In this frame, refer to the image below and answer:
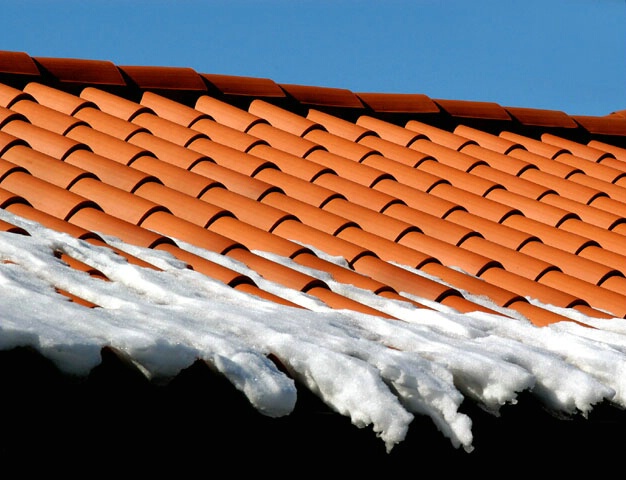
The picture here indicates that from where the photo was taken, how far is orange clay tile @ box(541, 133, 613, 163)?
7246mm

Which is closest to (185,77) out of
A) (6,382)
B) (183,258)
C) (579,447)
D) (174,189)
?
(174,189)

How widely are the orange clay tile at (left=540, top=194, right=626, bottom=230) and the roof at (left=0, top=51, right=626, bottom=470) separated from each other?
0.01m

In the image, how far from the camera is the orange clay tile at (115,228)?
3.92 meters

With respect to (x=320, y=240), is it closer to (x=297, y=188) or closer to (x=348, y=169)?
(x=297, y=188)

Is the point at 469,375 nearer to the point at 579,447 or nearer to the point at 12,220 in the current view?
the point at 579,447

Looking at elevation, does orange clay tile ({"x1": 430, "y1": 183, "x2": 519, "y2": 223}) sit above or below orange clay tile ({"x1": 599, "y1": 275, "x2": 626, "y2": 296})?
above

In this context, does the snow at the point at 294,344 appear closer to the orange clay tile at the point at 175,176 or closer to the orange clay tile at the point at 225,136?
the orange clay tile at the point at 175,176

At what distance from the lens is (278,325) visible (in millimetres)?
2750

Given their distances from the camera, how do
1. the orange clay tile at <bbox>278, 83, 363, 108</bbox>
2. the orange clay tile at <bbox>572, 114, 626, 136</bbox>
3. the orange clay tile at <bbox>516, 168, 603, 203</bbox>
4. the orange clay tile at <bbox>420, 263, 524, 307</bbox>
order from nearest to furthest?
the orange clay tile at <bbox>420, 263, 524, 307</bbox> < the orange clay tile at <bbox>516, 168, 603, 203</bbox> < the orange clay tile at <bbox>278, 83, 363, 108</bbox> < the orange clay tile at <bbox>572, 114, 626, 136</bbox>

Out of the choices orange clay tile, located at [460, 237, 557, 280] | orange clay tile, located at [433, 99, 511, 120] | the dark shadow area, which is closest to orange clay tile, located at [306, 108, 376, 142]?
orange clay tile, located at [433, 99, 511, 120]

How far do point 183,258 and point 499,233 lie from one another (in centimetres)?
198

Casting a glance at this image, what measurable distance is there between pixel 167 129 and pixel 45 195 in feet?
4.78

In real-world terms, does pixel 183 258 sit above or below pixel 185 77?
below

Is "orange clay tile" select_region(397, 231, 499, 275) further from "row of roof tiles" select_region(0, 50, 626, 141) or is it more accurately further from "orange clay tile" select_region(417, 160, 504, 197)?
"row of roof tiles" select_region(0, 50, 626, 141)
